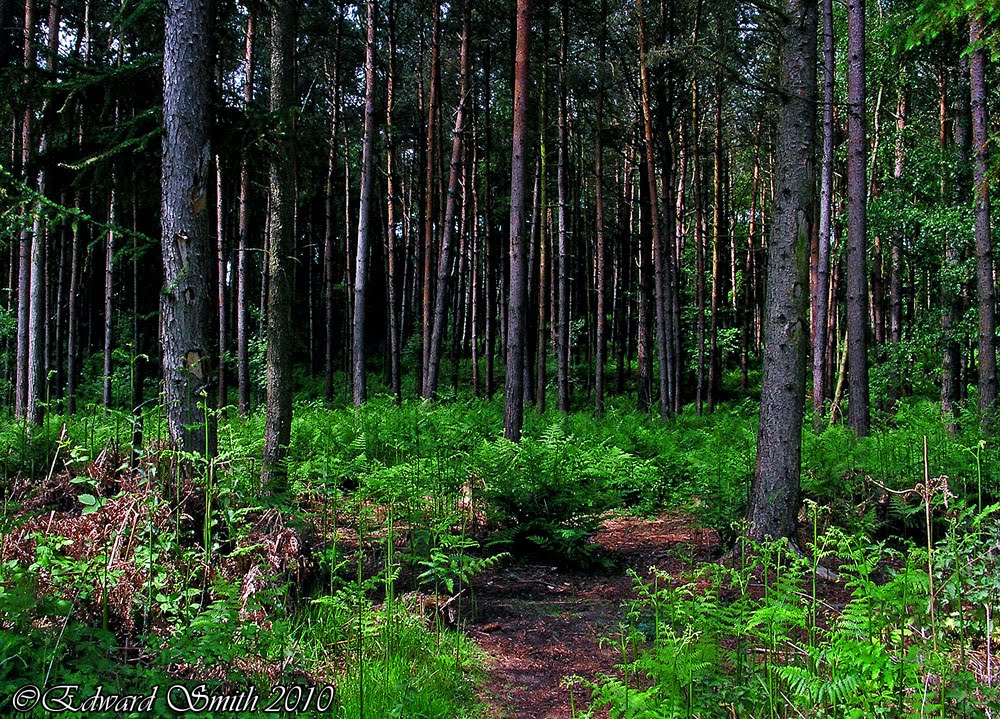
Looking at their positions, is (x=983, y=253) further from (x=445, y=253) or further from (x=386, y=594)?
(x=386, y=594)

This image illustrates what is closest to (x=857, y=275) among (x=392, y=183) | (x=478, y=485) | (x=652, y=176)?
(x=652, y=176)

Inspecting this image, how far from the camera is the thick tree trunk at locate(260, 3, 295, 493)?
24.9ft

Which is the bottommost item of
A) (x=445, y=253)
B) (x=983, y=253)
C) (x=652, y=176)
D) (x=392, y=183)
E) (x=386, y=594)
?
(x=386, y=594)

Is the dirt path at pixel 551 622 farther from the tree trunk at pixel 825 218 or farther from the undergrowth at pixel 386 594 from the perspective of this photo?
the tree trunk at pixel 825 218

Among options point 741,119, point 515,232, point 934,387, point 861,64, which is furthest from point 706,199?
point 515,232

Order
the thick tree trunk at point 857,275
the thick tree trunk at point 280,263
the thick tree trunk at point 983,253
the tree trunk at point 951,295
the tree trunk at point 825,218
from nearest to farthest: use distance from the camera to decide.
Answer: the thick tree trunk at point 280,263, the thick tree trunk at point 857,275, the thick tree trunk at point 983,253, the tree trunk at point 825,218, the tree trunk at point 951,295

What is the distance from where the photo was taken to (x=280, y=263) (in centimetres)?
756

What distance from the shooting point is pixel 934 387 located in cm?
2328

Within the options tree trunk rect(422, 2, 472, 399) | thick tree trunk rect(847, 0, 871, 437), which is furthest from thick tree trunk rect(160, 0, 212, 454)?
thick tree trunk rect(847, 0, 871, 437)

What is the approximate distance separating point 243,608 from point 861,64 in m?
12.0

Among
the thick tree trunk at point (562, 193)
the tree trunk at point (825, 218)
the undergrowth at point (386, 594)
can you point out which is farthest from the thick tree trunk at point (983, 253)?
the thick tree trunk at point (562, 193)

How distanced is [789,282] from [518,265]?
16.4 feet

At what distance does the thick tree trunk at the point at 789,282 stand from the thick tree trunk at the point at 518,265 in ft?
15.0

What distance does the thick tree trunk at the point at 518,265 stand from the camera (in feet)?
32.8
